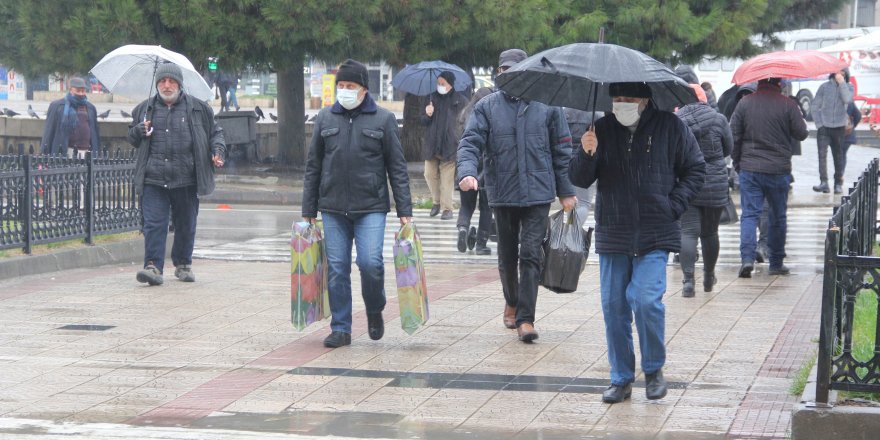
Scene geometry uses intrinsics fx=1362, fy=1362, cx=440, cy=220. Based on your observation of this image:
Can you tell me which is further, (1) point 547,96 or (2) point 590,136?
(1) point 547,96

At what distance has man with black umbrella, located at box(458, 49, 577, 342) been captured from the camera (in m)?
8.74

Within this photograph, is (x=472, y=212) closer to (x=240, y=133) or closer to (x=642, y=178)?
(x=642, y=178)

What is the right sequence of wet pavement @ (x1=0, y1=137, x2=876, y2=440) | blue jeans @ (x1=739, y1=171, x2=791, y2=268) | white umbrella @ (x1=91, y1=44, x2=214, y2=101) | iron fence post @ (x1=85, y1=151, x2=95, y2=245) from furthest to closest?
1. iron fence post @ (x1=85, y1=151, x2=95, y2=245)
2. white umbrella @ (x1=91, y1=44, x2=214, y2=101)
3. blue jeans @ (x1=739, y1=171, x2=791, y2=268)
4. wet pavement @ (x1=0, y1=137, x2=876, y2=440)

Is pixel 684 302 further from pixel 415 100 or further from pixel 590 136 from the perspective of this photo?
pixel 415 100

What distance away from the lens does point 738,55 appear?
85.9 feet

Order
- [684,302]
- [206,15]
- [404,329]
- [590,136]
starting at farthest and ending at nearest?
[206,15], [684,302], [404,329], [590,136]

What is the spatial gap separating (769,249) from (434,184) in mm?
6032

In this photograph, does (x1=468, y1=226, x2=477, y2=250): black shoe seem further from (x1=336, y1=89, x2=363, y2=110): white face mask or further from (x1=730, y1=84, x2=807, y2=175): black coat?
(x1=336, y1=89, x2=363, y2=110): white face mask

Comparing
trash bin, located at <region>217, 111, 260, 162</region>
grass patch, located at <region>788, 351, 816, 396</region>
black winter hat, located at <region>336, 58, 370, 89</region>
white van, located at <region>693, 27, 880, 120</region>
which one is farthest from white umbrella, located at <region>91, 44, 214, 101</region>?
white van, located at <region>693, 27, 880, 120</region>

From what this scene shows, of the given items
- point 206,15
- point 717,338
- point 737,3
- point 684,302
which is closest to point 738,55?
point 737,3

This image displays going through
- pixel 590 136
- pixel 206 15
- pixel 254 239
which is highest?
pixel 206 15

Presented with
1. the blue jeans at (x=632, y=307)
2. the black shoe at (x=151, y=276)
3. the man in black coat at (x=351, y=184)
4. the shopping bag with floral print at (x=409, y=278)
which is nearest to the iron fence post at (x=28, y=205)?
the black shoe at (x=151, y=276)

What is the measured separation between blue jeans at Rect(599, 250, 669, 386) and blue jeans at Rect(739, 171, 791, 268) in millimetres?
5170

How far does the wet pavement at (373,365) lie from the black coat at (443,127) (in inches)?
183
